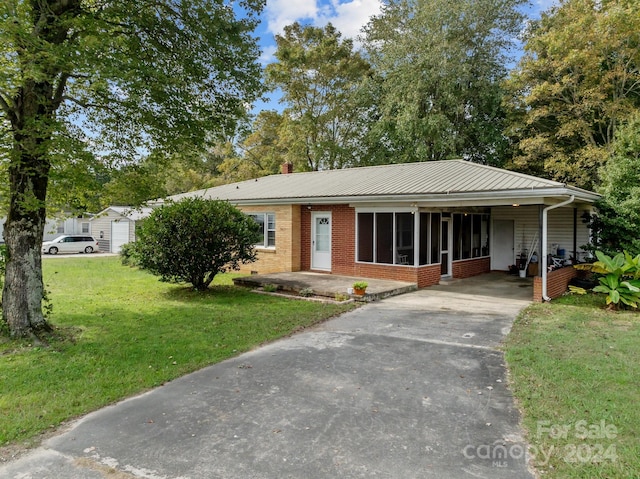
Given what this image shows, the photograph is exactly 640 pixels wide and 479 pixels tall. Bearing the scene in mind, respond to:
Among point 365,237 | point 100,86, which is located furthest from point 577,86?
point 100,86

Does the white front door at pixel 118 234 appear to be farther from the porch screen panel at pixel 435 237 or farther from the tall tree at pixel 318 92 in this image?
the porch screen panel at pixel 435 237

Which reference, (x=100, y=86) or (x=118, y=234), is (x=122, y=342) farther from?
(x=118, y=234)

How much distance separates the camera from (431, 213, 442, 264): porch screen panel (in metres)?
12.6

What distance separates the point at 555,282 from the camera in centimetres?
1052

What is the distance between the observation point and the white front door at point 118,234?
28.3 m

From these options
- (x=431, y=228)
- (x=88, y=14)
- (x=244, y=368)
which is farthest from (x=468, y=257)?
(x=88, y=14)

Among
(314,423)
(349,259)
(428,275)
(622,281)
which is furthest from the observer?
(349,259)

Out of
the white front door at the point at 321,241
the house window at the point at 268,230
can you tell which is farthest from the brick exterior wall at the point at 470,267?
the house window at the point at 268,230

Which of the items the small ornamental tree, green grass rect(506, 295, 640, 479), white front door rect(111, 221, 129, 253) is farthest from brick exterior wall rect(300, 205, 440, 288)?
white front door rect(111, 221, 129, 253)

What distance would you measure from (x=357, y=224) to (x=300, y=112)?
60.0ft

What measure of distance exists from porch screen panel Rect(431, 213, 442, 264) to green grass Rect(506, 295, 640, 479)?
15.7 ft

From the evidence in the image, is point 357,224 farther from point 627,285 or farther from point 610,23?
Result: point 610,23

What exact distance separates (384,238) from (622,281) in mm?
5942

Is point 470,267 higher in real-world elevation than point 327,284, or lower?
higher
